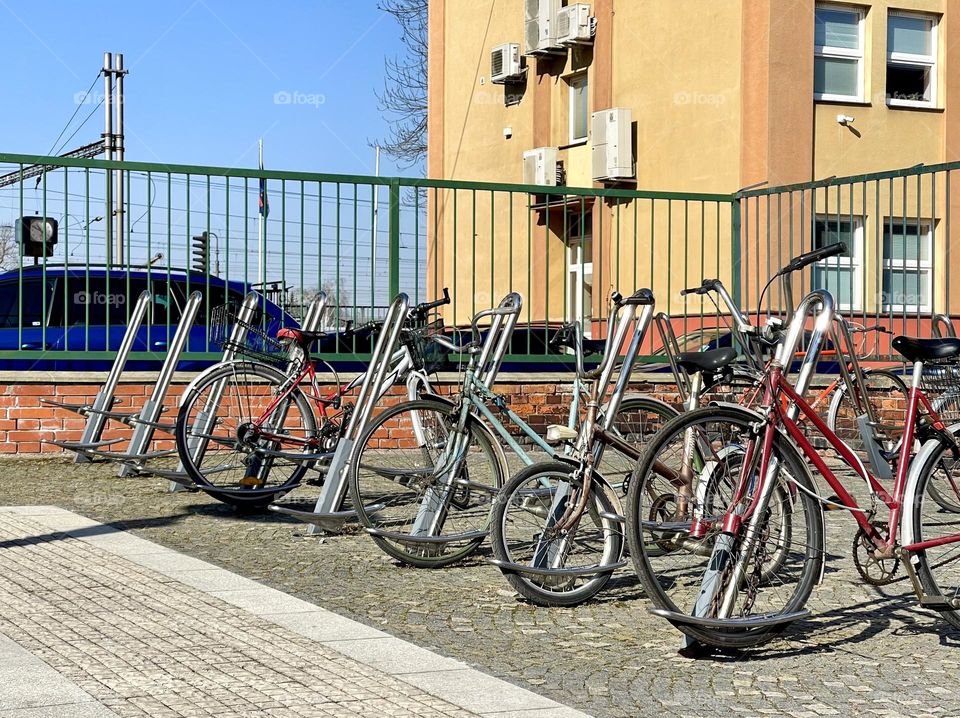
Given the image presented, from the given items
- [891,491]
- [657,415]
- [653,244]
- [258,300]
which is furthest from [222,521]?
[653,244]

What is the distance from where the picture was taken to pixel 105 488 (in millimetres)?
10117

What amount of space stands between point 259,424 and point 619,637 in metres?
3.57

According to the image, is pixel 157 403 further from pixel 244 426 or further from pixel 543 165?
pixel 543 165

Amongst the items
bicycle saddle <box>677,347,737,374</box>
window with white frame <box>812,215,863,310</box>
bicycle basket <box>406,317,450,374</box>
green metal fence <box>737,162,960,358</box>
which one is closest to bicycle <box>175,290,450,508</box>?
bicycle basket <box>406,317,450,374</box>

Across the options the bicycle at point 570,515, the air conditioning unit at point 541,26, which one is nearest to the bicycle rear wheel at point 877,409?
the bicycle at point 570,515

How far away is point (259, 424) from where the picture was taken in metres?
8.42

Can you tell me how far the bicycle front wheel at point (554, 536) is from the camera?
19.2 feet

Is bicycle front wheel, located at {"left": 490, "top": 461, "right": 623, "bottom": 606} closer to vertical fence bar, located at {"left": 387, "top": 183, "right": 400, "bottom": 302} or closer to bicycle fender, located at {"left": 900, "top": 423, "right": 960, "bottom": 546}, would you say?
bicycle fender, located at {"left": 900, "top": 423, "right": 960, "bottom": 546}

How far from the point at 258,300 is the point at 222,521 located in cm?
163

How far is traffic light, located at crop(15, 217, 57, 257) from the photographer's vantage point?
1170cm

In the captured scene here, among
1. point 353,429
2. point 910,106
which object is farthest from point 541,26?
point 353,429

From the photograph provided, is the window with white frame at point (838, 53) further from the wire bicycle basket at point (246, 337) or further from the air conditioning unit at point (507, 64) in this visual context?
the wire bicycle basket at point (246, 337)

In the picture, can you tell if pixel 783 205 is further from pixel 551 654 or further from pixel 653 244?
pixel 551 654

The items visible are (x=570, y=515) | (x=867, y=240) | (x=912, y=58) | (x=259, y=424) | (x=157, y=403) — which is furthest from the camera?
(x=912, y=58)
